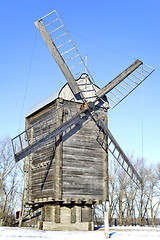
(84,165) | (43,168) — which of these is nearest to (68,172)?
(84,165)

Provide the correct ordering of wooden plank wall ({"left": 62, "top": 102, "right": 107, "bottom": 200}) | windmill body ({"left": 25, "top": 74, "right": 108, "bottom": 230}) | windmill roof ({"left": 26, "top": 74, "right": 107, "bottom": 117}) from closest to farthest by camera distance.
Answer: windmill body ({"left": 25, "top": 74, "right": 108, "bottom": 230}) → wooden plank wall ({"left": 62, "top": 102, "right": 107, "bottom": 200}) → windmill roof ({"left": 26, "top": 74, "right": 107, "bottom": 117})

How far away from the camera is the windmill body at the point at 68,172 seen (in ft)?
59.9

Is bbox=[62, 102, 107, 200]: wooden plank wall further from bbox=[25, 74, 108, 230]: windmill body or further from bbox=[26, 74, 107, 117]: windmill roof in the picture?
bbox=[26, 74, 107, 117]: windmill roof

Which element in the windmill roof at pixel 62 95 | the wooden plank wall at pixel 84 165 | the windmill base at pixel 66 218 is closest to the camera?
the windmill base at pixel 66 218

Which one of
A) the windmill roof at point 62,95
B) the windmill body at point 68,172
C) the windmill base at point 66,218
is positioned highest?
the windmill roof at point 62,95

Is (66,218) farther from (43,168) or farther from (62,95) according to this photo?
(62,95)

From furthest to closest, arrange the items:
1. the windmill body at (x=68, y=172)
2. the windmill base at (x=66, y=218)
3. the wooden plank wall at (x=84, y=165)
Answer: the wooden plank wall at (x=84, y=165), the windmill body at (x=68, y=172), the windmill base at (x=66, y=218)

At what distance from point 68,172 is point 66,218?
2.53m

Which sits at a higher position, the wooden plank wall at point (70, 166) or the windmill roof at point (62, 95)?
the windmill roof at point (62, 95)

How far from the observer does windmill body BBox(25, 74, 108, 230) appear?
18250 mm

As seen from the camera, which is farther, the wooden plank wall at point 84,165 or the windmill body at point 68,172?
the wooden plank wall at point 84,165

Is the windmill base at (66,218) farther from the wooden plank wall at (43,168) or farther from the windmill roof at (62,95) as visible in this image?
the windmill roof at (62,95)

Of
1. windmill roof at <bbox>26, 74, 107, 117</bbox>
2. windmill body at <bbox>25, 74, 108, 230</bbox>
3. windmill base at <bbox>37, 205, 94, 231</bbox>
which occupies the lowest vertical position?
windmill base at <bbox>37, 205, 94, 231</bbox>

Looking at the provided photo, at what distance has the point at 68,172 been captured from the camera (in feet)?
60.9
